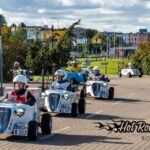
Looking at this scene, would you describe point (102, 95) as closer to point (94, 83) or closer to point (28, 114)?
point (94, 83)

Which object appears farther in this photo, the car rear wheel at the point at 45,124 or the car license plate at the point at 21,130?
the car rear wheel at the point at 45,124

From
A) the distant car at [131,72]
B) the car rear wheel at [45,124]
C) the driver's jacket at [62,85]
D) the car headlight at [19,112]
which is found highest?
the driver's jacket at [62,85]

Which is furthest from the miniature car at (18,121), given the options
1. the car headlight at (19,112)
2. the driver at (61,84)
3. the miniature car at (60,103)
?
the driver at (61,84)

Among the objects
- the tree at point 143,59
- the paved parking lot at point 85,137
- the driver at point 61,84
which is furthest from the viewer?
the tree at point 143,59

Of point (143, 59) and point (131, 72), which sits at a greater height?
point (143, 59)

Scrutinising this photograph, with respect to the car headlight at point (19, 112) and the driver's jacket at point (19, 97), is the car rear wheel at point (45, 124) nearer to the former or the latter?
the driver's jacket at point (19, 97)

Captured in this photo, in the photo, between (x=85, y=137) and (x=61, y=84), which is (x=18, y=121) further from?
(x=61, y=84)

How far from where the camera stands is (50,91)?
68.1 feet

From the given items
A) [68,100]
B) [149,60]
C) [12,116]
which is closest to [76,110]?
[68,100]

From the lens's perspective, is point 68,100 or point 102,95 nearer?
point 68,100

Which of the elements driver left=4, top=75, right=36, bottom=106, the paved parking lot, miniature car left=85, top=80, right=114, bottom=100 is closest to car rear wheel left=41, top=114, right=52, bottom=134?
the paved parking lot

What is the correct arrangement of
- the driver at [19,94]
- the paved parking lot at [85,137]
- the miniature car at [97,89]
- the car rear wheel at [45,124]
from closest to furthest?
the paved parking lot at [85,137] → the driver at [19,94] → the car rear wheel at [45,124] → the miniature car at [97,89]

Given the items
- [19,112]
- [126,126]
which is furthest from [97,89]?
[19,112]

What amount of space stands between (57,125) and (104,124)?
161 cm
